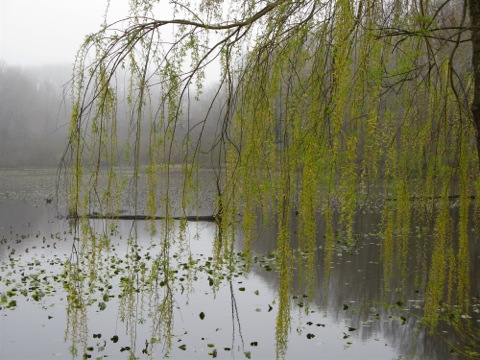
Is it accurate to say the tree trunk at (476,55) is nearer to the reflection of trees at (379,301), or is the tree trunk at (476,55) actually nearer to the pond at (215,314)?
the reflection of trees at (379,301)

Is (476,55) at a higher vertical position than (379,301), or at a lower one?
higher

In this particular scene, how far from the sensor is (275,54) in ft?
6.86

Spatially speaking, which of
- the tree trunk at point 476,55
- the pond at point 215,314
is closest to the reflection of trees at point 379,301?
the pond at point 215,314

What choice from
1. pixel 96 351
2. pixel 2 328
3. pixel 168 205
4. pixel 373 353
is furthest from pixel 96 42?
pixel 2 328

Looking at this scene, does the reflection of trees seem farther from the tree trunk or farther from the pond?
the tree trunk

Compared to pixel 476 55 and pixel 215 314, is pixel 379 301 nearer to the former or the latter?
pixel 215 314

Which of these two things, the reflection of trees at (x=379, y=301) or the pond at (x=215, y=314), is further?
the reflection of trees at (x=379, y=301)

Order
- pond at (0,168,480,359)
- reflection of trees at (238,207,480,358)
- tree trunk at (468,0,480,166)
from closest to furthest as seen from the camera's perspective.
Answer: tree trunk at (468,0,480,166) < pond at (0,168,480,359) < reflection of trees at (238,207,480,358)

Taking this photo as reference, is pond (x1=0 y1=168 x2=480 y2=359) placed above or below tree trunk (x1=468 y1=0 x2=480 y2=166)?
below

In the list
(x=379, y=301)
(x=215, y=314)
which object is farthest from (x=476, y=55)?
(x=379, y=301)

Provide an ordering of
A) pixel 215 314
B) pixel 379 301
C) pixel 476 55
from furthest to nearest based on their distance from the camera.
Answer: pixel 379 301
pixel 215 314
pixel 476 55

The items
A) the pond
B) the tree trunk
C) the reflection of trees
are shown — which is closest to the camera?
the tree trunk

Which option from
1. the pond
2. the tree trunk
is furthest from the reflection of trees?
the tree trunk

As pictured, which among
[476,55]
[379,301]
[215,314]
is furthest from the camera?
[379,301]
